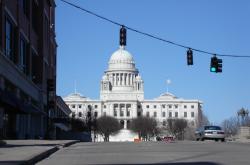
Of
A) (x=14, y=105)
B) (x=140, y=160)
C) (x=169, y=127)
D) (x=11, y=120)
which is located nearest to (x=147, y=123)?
(x=169, y=127)

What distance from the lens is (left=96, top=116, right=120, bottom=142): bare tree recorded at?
555ft

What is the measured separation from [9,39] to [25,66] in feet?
29.1

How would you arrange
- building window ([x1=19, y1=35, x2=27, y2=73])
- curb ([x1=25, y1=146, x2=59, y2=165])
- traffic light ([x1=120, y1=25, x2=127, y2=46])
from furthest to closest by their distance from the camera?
building window ([x1=19, y1=35, x2=27, y2=73]) → traffic light ([x1=120, y1=25, x2=127, y2=46]) → curb ([x1=25, y1=146, x2=59, y2=165])

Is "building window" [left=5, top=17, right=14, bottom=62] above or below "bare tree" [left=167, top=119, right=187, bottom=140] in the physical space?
above

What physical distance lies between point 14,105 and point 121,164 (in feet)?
60.2

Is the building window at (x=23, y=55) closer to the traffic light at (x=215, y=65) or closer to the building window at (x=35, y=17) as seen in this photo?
the building window at (x=35, y=17)

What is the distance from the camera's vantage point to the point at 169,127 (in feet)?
598

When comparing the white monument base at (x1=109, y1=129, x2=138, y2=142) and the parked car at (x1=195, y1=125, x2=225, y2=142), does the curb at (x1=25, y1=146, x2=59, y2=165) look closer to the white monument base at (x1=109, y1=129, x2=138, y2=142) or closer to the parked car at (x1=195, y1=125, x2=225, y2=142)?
the parked car at (x1=195, y1=125, x2=225, y2=142)

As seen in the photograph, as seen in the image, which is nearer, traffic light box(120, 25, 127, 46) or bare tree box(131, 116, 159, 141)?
traffic light box(120, 25, 127, 46)

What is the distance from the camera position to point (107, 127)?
173000 mm

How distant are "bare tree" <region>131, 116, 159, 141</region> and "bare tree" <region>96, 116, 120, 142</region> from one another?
6.21 metres

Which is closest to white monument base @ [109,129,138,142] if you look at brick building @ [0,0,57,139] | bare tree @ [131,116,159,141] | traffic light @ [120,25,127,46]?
bare tree @ [131,116,159,141]

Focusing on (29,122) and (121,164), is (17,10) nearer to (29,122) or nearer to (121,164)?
(29,122)

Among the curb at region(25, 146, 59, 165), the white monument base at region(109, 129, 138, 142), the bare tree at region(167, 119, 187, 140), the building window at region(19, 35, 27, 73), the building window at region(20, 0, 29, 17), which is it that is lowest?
the curb at region(25, 146, 59, 165)
